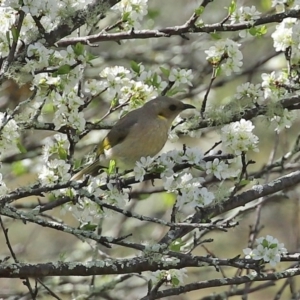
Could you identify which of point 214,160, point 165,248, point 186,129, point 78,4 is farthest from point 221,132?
point 78,4

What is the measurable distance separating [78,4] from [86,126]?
2.23 ft

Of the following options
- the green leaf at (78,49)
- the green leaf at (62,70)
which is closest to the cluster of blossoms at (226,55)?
the green leaf at (78,49)

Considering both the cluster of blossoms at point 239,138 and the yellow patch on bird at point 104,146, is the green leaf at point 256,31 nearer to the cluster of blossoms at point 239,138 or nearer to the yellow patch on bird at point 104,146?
the cluster of blossoms at point 239,138

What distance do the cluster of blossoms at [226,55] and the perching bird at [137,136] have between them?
0.61 metres

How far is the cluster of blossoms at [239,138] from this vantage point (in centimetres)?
331

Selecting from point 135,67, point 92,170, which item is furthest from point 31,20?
point 92,170

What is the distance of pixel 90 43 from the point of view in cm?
369

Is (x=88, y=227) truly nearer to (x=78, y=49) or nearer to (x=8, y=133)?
(x=8, y=133)

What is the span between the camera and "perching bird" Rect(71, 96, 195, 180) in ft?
13.9

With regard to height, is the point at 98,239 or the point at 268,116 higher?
the point at 268,116

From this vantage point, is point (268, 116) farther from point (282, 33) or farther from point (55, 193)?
point (55, 193)

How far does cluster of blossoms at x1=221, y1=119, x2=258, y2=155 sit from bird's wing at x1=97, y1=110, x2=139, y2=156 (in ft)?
3.58

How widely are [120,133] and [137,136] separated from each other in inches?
4.3

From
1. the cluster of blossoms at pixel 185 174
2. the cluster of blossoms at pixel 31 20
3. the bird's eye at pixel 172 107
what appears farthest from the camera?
the bird's eye at pixel 172 107
